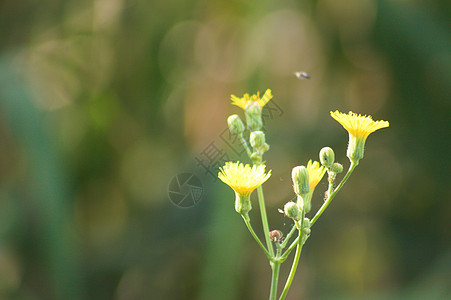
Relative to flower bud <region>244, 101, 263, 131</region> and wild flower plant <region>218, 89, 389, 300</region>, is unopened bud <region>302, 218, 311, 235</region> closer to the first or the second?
wild flower plant <region>218, 89, 389, 300</region>

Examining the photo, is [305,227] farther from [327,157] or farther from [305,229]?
[327,157]

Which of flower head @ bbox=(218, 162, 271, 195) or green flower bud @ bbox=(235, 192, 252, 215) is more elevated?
flower head @ bbox=(218, 162, 271, 195)

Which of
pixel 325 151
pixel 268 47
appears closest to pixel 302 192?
pixel 325 151

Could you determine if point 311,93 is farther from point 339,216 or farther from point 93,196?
point 93,196

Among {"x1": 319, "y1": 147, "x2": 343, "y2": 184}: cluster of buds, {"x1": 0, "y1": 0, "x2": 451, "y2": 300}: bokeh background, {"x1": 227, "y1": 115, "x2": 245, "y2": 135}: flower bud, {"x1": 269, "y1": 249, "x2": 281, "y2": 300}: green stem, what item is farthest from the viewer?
{"x1": 0, "y1": 0, "x2": 451, "y2": 300}: bokeh background

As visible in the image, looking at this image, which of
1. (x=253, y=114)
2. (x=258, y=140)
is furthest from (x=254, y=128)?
(x=258, y=140)

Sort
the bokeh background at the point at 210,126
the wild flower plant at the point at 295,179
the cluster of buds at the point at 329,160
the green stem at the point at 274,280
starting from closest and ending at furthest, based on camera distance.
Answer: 1. the green stem at the point at 274,280
2. the wild flower plant at the point at 295,179
3. the cluster of buds at the point at 329,160
4. the bokeh background at the point at 210,126

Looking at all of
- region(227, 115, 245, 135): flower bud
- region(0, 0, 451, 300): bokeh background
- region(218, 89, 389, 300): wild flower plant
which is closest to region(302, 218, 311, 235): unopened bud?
region(218, 89, 389, 300): wild flower plant

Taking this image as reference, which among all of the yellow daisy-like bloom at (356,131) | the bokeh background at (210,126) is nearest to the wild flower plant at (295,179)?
the yellow daisy-like bloom at (356,131)

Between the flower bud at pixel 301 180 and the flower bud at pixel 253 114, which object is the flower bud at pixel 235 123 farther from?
the flower bud at pixel 301 180
